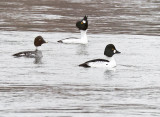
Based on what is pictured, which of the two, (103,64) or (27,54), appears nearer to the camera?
(103,64)

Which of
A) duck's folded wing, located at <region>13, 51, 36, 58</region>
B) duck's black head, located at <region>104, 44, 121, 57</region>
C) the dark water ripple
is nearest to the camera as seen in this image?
duck's black head, located at <region>104, 44, 121, 57</region>

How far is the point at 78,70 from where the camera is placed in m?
22.9

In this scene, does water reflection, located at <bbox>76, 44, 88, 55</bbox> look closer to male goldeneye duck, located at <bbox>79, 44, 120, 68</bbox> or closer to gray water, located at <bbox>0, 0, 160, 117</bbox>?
gray water, located at <bbox>0, 0, 160, 117</bbox>

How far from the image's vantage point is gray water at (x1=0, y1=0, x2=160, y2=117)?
16.5 meters

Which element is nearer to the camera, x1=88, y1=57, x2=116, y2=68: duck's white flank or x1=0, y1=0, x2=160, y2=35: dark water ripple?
x1=88, y1=57, x2=116, y2=68: duck's white flank

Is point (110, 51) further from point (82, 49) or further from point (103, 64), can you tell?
point (82, 49)

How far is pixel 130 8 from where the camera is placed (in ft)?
167

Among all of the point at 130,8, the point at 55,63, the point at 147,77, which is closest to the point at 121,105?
the point at 147,77

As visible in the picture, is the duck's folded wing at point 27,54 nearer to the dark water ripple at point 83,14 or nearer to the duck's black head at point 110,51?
the duck's black head at point 110,51

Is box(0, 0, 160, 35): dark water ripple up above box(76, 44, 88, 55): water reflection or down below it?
above

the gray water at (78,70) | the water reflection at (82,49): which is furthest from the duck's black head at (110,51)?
the water reflection at (82,49)

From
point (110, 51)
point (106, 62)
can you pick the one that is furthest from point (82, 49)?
point (106, 62)

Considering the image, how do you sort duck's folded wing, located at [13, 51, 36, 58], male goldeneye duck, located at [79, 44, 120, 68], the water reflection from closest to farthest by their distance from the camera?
male goldeneye duck, located at [79, 44, 120, 68]
duck's folded wing, located at [13, 51, 36, 58]
the water reflection

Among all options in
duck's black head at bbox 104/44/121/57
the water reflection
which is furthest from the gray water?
duck's black head at bbox 104/44/121/57
